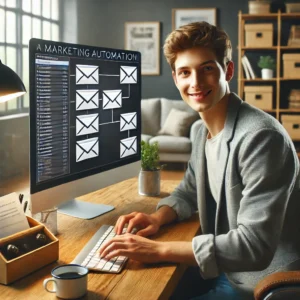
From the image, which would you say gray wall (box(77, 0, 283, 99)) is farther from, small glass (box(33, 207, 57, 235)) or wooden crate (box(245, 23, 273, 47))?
small glass (box(33, 207, 57, 235))

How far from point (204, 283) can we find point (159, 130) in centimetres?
541

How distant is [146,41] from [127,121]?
242 inches

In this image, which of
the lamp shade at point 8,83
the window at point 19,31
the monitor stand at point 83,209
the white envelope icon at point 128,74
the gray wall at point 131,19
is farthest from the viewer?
the gray wall at point 131,19

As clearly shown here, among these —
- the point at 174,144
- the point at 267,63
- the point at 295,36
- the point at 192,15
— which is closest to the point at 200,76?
the point at 174,144

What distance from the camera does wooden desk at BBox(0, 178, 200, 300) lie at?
1.06 meters

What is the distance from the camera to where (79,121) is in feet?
5.16

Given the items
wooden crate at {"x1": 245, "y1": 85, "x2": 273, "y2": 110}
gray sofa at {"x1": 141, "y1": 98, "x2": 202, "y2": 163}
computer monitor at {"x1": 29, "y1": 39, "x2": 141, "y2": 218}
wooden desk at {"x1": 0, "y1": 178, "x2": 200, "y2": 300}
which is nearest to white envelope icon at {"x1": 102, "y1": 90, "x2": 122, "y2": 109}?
computer monitor at {"x1": 29, "y1": 39, "x2": 141, "y2": 218}

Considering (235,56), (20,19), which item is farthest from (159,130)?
(20,19)

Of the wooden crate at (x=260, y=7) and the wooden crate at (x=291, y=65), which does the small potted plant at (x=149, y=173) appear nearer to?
the wooden crate at (x=291, y=65)

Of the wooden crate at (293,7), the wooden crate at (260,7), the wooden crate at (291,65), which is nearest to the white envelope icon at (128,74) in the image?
the wooden crate at (291,65)

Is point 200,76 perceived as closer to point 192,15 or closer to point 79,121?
point 79,121

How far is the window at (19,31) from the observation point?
20.9 feet

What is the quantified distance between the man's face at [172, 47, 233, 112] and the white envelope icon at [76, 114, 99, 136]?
327 mm

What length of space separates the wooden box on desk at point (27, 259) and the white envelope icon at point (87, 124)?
1.30 ft
